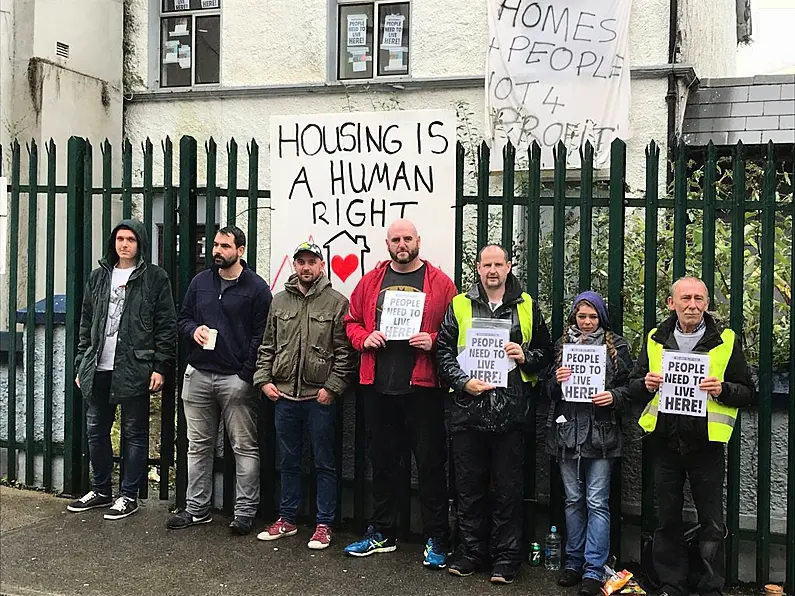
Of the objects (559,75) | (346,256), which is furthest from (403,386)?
(559,75)

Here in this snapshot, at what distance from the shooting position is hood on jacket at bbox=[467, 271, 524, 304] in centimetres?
509

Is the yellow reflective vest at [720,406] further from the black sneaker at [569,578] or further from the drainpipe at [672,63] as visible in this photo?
the drainpipe at [672,63]

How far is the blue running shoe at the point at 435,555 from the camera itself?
5.26 m

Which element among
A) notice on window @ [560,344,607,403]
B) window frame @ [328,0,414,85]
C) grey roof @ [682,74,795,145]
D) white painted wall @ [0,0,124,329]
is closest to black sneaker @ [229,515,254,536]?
notice on window @ [560,344,607,403]

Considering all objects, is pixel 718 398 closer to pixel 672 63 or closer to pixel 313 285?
pixel 313 285

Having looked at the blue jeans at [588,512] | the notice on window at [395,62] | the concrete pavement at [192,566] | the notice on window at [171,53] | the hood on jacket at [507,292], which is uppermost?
the notice on window at [171,53]

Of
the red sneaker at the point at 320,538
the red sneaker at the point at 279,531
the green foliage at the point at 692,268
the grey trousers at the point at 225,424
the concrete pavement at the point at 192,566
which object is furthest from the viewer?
the grey trousers at the point at 225,424

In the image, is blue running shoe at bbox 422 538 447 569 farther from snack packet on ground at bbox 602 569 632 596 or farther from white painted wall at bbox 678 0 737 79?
white painted wall at bbox 678 0 737 79

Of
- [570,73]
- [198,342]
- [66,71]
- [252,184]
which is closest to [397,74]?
[570,73]

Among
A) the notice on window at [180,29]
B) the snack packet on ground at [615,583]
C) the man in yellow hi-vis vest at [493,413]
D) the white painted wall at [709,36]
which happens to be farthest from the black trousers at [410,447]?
the notice on window at [180,29]

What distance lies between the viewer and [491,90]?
1032 cm

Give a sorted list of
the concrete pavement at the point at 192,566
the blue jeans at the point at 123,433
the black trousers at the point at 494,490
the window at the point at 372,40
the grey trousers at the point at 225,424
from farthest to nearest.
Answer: the window at the point at 372,40, the blue jeans at the point at 123,433, the grey trousers at the point at 225,424, the black trousers at the point at 494,490, the concrete pavement at the point at 192,566

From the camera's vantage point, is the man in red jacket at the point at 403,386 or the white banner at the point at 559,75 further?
the white banner at the point at 559,75

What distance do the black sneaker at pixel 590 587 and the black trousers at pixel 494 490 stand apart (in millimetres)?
396
